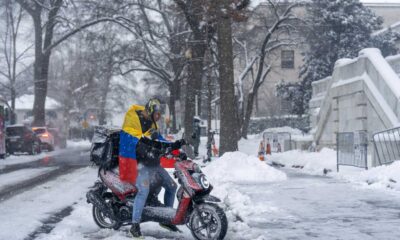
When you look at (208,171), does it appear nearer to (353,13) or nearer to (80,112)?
(353,13)

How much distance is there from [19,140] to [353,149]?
20.9m

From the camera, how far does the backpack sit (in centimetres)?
778

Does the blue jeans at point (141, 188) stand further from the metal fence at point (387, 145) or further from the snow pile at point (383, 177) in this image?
the metal fence at point (387, 145)

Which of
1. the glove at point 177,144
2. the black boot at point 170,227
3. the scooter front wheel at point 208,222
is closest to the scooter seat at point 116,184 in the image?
the black boot at point 170,227

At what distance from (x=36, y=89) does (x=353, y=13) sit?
22641 mm

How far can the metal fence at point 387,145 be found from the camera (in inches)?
585

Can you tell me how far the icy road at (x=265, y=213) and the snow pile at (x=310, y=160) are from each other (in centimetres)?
403

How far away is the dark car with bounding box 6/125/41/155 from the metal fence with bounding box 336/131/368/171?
19.7 m

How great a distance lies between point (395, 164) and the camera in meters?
13.2

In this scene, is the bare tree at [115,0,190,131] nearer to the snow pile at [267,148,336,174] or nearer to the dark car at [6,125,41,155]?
the dark car at [6,125,41,155]

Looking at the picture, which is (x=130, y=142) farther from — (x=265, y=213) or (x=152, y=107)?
(x=265, y=213)

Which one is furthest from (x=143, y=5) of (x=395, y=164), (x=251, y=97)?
(x=395, y=164)

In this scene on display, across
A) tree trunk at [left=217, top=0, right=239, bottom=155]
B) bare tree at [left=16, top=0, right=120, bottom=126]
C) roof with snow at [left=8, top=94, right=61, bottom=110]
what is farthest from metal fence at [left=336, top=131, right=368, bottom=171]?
roof with snow at [left=8, top=94, right=61, bottom=110]

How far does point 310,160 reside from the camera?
20.2m
